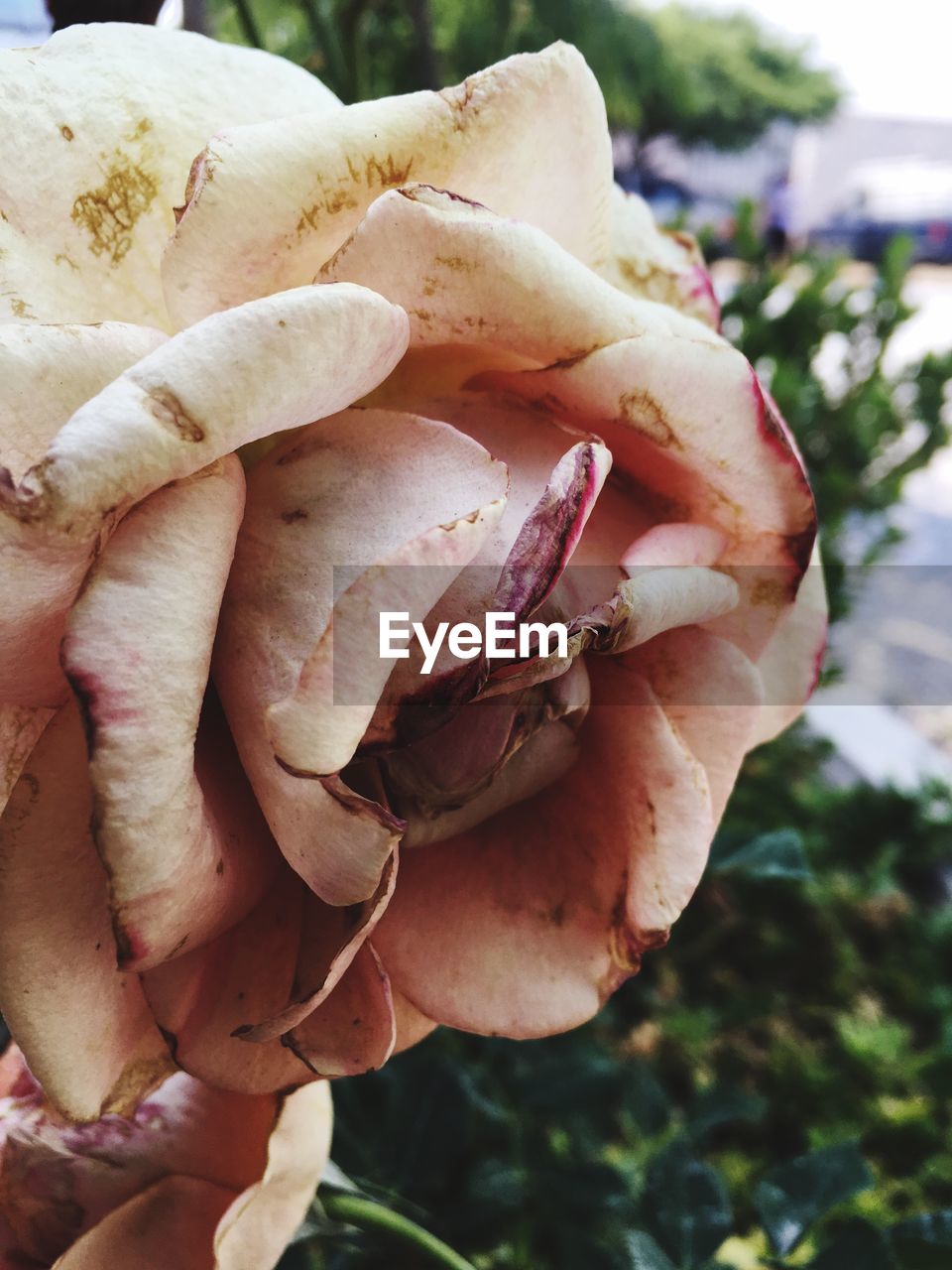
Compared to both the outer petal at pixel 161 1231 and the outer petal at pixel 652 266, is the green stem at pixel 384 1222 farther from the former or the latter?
the outer petal at pixel 652 266

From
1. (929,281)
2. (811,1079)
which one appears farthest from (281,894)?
(929,281)

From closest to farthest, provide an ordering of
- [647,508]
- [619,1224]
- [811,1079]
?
[647,508] → [619,1224] → [811,1079]

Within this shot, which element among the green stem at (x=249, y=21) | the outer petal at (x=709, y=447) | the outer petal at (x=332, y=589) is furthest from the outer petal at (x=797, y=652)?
the green stem at (x=249, y=21)

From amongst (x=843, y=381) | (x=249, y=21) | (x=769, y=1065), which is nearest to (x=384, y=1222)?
(x=249, y=21)

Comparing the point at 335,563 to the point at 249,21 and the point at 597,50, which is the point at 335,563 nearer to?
the point at 249,21

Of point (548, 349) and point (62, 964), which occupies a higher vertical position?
point (548, 349)

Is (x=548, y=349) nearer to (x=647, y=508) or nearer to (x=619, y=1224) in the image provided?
(x=647, y=508)

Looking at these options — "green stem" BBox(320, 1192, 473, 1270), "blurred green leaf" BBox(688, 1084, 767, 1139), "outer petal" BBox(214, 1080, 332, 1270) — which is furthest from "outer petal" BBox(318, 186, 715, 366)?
"blurred green leaf" BBox(688, 1084, 767, 1139)
